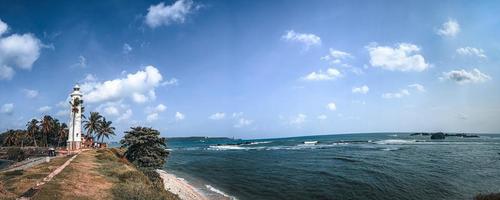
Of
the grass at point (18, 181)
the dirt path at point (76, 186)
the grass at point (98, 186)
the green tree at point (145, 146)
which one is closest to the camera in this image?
the grass at point (18, 181)

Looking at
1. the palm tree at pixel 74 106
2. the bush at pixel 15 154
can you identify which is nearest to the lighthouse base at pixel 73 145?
the palm tree at pixel 74 106

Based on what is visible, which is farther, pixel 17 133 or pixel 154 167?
pixel 17 133

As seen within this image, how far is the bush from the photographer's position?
66.0m

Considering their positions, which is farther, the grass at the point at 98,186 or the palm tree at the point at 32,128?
the palm tree at the point at 32,128

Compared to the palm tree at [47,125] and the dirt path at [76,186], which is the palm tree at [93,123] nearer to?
the palm tree at [47,125]

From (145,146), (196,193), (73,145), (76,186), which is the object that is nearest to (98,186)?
(76,186)

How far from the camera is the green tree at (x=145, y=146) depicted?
49906mm

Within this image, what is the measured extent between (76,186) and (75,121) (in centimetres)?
4242

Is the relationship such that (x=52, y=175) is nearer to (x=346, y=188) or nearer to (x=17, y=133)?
(x=346, y=188)

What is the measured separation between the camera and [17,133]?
302 feet

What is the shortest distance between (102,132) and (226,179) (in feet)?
155

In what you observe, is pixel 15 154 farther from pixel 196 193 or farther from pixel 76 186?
pixel 76 186

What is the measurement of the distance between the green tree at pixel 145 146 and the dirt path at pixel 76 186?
45.0ft

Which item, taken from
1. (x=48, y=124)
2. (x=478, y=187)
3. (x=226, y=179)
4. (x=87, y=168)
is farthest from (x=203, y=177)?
(x=48, y=124)
